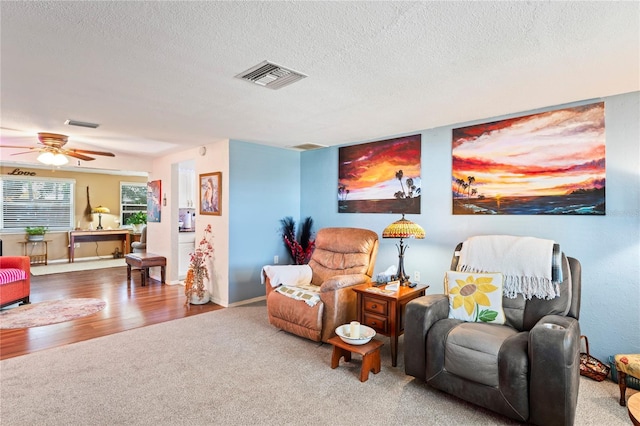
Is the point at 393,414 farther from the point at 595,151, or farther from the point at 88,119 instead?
the point at 88,119

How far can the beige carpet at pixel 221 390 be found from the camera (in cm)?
207

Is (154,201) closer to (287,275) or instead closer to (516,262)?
(287,275)

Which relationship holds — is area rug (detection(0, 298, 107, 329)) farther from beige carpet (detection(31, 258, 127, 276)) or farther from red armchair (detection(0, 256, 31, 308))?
beige carpet (detection(31, 258, 127, 276))

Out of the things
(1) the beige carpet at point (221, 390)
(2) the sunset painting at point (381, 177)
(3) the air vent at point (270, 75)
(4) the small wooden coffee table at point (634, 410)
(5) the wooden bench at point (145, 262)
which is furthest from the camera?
(5) the wooden bench at point (145, 262)

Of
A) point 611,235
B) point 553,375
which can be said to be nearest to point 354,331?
point 553,375

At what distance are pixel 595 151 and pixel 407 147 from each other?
5.89ft

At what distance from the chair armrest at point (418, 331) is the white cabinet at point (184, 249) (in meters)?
4.53

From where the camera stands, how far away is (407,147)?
4066mm

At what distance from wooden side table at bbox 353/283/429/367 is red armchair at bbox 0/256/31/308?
14.3 ft

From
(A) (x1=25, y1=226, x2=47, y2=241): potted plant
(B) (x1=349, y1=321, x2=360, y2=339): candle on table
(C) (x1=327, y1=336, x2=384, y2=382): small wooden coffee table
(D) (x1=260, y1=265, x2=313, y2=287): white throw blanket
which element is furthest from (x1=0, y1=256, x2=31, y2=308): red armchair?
(B) (x1=349, y1=321, x2=360, y2=339): candle on table

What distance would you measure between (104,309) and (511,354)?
4559 millimetres

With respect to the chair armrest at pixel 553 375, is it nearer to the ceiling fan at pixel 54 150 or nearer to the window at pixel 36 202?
the ceiling fan at pixel 54 150

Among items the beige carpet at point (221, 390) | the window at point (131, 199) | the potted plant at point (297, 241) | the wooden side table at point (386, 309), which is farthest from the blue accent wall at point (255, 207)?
the window at point (131, 199)

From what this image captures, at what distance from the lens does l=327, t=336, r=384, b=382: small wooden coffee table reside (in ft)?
8.22
